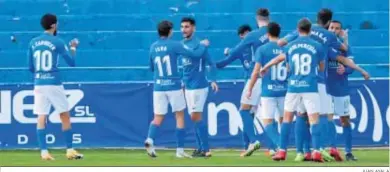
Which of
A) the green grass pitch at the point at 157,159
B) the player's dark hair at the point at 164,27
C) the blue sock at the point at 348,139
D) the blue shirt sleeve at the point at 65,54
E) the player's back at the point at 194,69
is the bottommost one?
the green grass pitch at the point at 157,159

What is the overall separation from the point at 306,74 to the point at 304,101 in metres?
0.34

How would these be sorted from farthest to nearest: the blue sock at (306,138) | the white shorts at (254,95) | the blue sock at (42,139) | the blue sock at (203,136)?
the white shorts at (254,95), the blue sock at (203,136), the blue sock at (42,139), the blue sock at (306,138)

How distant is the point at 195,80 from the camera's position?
16953 millimetres

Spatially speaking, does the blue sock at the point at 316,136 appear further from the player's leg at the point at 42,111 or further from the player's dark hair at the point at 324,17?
the player's leg at the point at 42,111

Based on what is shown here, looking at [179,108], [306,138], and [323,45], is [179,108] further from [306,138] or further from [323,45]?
[323,45]

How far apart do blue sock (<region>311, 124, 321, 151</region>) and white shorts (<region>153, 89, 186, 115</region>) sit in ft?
7.12

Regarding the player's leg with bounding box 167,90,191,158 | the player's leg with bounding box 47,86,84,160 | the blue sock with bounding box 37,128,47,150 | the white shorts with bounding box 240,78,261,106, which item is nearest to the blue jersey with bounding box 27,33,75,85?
the player's leg with bounding box 47,86,84,160

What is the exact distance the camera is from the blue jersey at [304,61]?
590 inches

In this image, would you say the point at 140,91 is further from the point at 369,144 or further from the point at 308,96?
the point at 308,96

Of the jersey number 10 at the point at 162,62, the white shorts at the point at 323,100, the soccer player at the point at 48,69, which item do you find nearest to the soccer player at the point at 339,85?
the white shorts at the point at 323,100

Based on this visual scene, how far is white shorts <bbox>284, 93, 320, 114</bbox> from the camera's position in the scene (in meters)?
15.1

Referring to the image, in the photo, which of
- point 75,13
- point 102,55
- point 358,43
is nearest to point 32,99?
point 102,55

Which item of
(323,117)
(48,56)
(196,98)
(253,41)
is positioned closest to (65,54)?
(48,56)

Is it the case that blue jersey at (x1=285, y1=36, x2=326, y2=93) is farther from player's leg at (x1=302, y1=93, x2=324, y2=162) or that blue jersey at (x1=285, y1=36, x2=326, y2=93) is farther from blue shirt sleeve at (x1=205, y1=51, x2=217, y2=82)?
blue shirt sleeve at (x1=205, y1=51, x2=217, y2=82)
